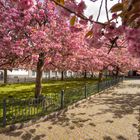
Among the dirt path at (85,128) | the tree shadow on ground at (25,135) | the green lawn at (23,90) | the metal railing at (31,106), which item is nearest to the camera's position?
the tree shadow on ground at (25,135)

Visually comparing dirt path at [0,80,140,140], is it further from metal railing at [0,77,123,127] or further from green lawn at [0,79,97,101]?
green lawn at [0,79,97,101]

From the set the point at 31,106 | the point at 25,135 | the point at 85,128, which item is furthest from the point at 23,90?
the point at 25,135

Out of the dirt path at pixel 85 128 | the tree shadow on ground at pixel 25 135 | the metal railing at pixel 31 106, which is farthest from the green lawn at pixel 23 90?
the tree shadow on ground at pixel 25 135

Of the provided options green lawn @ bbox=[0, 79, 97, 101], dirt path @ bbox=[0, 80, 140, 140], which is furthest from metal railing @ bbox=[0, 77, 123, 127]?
green lawn @ bbox=[0, 79, 97, 101]

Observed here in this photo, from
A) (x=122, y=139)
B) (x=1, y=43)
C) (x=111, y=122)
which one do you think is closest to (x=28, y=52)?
(x=1, y=43)

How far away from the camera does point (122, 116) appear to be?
42.8ft

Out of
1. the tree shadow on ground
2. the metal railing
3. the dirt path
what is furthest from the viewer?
the metal railing

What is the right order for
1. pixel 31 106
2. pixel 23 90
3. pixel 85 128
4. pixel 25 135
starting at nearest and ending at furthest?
pixel 25 135 < pixel 85 128 < pixel 31 106 < pixel 23 90

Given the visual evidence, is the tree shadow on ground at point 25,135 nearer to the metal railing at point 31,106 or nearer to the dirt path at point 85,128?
the dirt path at point 85,128

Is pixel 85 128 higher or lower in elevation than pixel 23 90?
lower

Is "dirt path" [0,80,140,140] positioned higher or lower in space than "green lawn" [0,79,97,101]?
lower

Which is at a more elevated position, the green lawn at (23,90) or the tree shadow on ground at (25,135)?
the green lawn at (23,90)

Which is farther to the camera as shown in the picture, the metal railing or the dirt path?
the metal railing

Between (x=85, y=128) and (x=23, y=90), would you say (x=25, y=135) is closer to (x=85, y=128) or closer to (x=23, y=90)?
(x=85, y=128)
